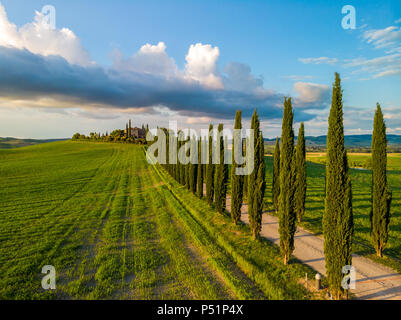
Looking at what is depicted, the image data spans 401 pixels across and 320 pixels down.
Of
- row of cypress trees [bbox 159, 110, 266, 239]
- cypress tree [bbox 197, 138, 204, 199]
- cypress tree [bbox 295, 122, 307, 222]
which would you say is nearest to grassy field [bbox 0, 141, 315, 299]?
row of cypress trees [bbox 159, 110, 266, 239]

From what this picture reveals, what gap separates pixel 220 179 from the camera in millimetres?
17469

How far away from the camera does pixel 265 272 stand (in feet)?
28.7

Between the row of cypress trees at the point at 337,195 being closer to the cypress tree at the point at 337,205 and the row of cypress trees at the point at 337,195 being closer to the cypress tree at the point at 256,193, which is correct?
the cypress tree at the point at 337,205

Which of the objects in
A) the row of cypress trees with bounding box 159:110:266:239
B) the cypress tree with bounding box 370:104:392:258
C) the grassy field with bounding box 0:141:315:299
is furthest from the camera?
the row of cypress trees with bounding box 159:110:266:239

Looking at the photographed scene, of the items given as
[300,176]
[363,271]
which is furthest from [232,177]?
[363,271]

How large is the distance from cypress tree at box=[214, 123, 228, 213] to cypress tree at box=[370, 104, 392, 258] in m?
9.71

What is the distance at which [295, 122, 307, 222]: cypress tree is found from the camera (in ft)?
50.5

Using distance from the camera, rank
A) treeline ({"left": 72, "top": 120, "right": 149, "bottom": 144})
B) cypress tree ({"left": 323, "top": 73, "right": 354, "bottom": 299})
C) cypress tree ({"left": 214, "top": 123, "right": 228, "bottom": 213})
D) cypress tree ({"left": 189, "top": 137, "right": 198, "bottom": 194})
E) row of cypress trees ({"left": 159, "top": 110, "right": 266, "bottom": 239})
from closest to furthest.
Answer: cypress tree ({"left": 323, "top": 73, "right": 354, "bottom": 299}) → row of cypress trees ({"left": 159, "top": 110, "right": 266, "bottom": 239}) → cypress tree ({"left": 214, "top": 123, "right": 228, "bottom": 213}) → cypress tree ({"left": 189, "top": 137, "right": 198, "bottom": 194}) → treeline ({"left": 72, "top": 120, "right": 149, "bottom": 144})

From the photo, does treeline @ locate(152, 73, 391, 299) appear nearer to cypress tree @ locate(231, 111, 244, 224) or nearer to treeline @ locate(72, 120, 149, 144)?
cypress tree @ locate(231, 111, 244, 224)

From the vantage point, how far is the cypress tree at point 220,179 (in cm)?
1691

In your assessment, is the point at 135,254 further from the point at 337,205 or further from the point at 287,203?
the point at 337,205

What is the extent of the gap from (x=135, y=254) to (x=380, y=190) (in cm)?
1312
